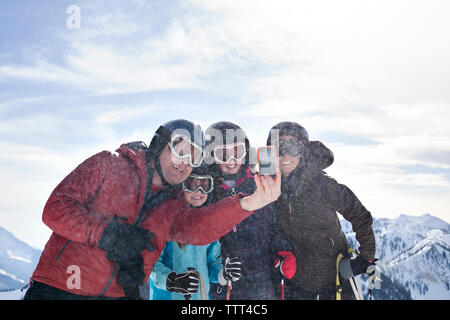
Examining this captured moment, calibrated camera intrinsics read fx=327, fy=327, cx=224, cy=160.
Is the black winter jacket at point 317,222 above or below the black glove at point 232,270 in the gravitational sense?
above

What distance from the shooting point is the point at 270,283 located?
489cm

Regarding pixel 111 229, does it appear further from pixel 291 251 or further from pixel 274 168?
→ pixel 291 251

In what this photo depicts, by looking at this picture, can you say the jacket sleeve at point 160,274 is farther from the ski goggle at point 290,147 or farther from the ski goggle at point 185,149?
the ski goggle at point 290,147

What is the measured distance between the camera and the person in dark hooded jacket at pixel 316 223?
5.13 meters

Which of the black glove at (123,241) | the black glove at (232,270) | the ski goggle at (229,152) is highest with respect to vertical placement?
the ski goggle at (229,152)

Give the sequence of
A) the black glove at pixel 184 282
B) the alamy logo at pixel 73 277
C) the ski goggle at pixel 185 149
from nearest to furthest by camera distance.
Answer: the alamy logo at pixel 73 277 < the ski goggle at pixel 185 149 < the black glove at pixel 184 282

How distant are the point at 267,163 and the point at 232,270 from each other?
2030 mm

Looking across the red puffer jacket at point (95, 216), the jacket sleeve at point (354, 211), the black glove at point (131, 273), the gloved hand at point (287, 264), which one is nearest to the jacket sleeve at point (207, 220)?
the red puffer jacket at point (95, 216)

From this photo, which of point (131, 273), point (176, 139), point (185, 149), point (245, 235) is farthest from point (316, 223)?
point (131, 273)

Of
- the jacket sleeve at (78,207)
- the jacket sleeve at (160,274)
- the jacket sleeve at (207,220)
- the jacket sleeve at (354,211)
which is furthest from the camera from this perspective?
the jacket sleeve at (354,211)

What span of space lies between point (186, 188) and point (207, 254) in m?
1.24

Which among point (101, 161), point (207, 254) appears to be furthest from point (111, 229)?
point (207, 254)

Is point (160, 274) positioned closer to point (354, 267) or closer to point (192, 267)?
point (192, 267)

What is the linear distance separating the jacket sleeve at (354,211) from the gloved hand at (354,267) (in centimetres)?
11
